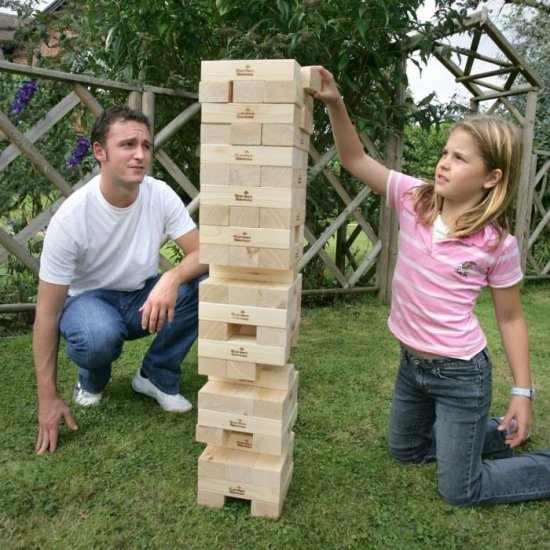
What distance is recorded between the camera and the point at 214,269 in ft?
6.21

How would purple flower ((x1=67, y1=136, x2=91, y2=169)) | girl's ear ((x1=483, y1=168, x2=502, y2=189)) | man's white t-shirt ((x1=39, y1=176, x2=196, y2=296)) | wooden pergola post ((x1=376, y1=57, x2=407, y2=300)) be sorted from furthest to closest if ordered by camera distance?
wooden pergola post ((x1=376, y1=57, x2=407, y2=300)) → purple flower ((x1=67, y1=136, x2=91, y2=169)) → man's white t-shirt ((x1=39, y1=176, x2=196, y2=296)) → girl's ear ((x1=483, y1=168, x2=502, y2=189))

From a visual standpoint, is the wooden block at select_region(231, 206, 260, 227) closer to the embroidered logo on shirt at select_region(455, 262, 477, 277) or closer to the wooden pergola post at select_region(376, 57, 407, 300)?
the embroidered logo on shirt at select_region(455, 262, 477, 277)

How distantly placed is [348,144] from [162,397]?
1.50 m

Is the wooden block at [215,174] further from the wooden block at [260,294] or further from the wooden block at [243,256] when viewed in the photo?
the wooden block at [260,294]

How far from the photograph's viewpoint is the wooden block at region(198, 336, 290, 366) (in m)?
1.80

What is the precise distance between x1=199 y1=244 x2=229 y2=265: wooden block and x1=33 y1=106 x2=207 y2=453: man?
1.65ft

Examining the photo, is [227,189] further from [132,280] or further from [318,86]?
[132,280]

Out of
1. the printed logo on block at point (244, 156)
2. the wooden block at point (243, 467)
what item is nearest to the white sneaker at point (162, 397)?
the wooden block at point (243, 467)

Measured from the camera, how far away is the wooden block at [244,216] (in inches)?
68.2

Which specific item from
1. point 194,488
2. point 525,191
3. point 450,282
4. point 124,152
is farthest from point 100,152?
point 525,191

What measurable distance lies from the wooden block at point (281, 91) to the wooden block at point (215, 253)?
49 centimetres

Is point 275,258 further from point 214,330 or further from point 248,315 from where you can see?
point 214,330

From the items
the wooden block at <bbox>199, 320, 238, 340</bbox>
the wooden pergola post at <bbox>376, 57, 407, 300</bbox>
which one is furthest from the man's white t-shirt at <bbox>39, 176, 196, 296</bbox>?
the wooden pergola post at <bbox>376, 57, 407, 300</bbox>

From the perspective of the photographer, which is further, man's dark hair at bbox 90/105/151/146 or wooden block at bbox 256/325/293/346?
man's dark hair at bbox 90/105/151/146
